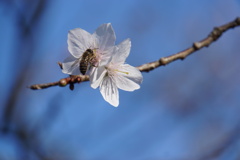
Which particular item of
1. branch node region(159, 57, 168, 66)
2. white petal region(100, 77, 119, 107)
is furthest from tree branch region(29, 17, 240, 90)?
white petal region(100, 77, 119, 107)

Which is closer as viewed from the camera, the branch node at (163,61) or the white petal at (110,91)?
the branch node at (163,61)

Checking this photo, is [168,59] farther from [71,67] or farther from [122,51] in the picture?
[71,67]

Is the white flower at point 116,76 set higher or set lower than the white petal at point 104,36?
lower

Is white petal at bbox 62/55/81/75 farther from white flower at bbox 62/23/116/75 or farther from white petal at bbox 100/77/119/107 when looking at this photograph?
white petal at bbox 100/77/119/107

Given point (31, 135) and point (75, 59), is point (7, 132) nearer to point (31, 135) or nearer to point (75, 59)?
point (31, 135)

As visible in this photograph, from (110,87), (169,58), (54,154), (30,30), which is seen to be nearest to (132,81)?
(110,87)

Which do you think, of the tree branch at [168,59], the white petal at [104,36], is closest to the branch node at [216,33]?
the tree branch at [168,59]

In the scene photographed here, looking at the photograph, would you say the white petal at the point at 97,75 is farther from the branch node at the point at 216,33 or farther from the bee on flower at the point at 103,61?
the branch node at the point at 216,33

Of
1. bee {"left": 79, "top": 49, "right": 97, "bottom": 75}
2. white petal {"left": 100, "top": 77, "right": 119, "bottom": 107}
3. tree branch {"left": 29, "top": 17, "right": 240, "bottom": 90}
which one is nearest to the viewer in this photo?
tree branch {"left": 29, "top": 17, "right": 240, "bottom": 90}
